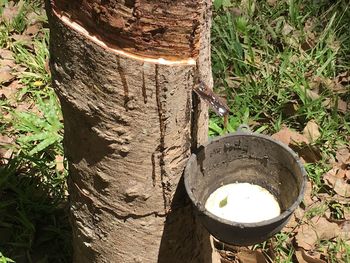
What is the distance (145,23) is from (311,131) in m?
1.92

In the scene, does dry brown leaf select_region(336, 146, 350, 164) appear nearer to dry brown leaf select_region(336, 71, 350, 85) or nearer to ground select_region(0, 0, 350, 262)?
ground select_region(0, 0, 350, 262)

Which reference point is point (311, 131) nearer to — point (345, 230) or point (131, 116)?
point (345, 230)

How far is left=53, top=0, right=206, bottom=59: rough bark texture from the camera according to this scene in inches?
65.1

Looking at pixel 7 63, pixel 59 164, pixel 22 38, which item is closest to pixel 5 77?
pixel 7 63

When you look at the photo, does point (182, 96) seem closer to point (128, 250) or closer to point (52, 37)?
point (52, 37)

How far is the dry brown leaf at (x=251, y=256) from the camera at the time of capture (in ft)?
9.43

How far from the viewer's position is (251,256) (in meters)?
2.89

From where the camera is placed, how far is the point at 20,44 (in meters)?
3.83

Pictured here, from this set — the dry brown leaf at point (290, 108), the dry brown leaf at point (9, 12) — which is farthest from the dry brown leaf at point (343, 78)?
the dry brown leaf at point (9, 12)

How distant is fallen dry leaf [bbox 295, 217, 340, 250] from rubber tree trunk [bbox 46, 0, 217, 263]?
0.79 meters

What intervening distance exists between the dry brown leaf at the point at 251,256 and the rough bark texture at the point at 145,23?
1380 mm

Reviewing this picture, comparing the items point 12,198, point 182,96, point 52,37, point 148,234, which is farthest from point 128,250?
point 12,198

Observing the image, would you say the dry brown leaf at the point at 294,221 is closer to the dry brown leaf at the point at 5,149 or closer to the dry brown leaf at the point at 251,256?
the dry brown leaf at the point at 251,256

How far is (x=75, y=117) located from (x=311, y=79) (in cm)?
196
